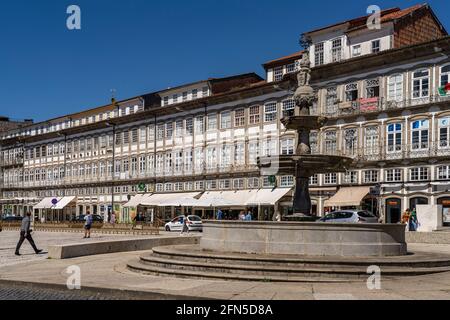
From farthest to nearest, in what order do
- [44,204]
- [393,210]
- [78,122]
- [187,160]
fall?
[44,204], [78,122], [187,160], [393,210]

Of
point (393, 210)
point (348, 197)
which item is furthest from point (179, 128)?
point (393, 210)

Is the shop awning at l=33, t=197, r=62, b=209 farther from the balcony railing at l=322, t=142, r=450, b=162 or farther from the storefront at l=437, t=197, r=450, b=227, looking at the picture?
the storefront at l=437, t=197, r=450, b=227

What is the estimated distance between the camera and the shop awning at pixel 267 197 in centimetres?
4259

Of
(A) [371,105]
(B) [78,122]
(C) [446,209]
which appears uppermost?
(B) [78,122]

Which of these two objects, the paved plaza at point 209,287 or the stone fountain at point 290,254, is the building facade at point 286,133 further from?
the paved plaza at point 209,287

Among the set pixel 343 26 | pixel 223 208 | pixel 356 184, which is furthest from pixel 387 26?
pixel 223 208

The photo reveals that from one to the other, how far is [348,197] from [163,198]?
57.7 ft

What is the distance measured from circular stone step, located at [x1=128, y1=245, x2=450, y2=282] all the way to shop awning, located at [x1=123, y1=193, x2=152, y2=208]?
40.1 meters

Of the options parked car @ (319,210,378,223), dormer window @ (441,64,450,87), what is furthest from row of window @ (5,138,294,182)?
parked car @ (319,210,378,223)

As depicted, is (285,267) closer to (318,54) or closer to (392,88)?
(392,88)

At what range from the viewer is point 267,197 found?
43.3 m

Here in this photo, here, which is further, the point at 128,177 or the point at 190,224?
the point at 128,177

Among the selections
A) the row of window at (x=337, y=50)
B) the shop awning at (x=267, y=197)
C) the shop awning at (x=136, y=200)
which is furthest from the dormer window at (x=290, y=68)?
the shop awning at (x=136, y=200)

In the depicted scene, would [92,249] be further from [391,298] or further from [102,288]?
[391,298]
